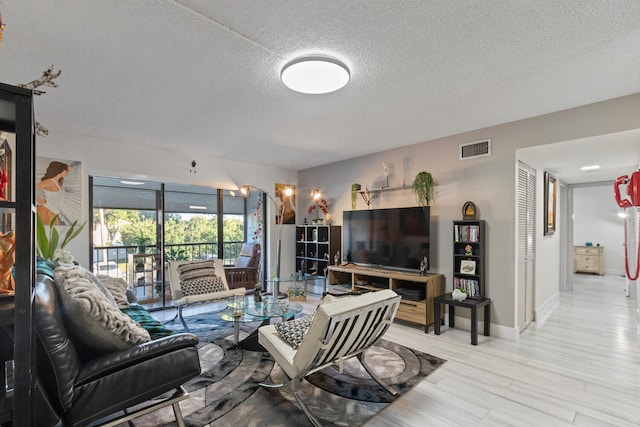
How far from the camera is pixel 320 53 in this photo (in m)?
2.09

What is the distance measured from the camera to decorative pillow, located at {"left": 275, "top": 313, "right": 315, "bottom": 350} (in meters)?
2.26

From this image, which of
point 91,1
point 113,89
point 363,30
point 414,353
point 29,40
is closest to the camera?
point 91,1

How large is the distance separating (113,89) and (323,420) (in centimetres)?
313

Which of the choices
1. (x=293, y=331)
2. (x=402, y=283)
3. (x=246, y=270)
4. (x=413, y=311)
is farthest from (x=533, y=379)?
(x=246, y=270)

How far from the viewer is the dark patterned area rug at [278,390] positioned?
2039 mm

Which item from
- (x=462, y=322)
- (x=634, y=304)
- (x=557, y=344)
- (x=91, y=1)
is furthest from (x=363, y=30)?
(x=634, y=304)

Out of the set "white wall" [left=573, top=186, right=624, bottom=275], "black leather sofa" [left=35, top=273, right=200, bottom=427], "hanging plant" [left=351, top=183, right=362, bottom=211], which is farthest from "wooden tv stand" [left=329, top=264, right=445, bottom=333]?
"white wall" [left=573, top=186, right=624, bottom=275]

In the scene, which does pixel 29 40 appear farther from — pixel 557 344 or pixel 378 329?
pixel 557 344

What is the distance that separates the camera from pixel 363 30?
1840 millimetres

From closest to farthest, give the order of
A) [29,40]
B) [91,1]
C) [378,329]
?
[91,1]
[29,40]
[378,329]

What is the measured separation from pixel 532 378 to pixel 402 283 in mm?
1861

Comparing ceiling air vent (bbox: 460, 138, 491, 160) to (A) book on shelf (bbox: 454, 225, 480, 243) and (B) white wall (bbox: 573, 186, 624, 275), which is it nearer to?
(A) book on shelf (bbox: 454, 225, 480, 243)

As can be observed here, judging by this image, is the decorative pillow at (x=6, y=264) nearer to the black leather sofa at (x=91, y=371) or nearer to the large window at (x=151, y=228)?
the black leather sofa at (x=91, y=371)

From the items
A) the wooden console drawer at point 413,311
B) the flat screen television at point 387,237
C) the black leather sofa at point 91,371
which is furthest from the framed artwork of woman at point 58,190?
the wooden console drawer at point 413,311
